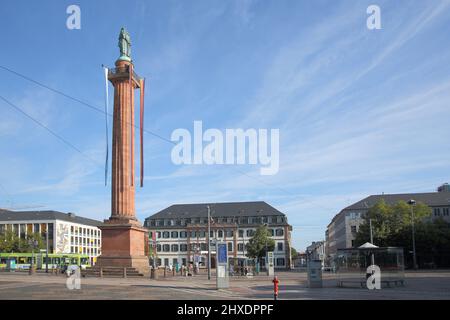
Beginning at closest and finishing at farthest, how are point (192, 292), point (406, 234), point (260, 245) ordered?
point (192, 292) → point (406, 234) → point (260, 245)

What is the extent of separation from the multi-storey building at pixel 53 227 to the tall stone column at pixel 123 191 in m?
77.2

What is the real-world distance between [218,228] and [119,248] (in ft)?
226

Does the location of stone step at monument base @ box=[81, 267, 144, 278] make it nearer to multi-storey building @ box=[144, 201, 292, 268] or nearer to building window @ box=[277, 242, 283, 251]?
multi-storey building @ box=[144, 201, 292, 268]

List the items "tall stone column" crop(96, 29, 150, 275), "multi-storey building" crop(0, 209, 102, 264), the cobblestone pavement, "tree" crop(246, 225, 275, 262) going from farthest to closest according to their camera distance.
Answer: "multi-storey building" crop(0, 209, 102, 264)
"tree" crop(246, 225, 275, 262)
"tall stone column" crop(96, 29, 150, 275)
the cobblestone pavement

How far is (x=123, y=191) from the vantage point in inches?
Result: 1859

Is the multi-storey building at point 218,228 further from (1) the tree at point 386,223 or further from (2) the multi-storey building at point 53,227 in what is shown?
(1) the tree at point 386,223

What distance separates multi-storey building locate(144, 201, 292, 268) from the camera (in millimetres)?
112312

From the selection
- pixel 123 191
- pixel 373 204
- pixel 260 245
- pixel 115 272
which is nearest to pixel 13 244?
pixel 260 245

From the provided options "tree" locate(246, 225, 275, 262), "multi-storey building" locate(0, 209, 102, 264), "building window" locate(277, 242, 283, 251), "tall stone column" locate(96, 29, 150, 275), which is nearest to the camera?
"tall stone column" locate(96, 29, 150, 275)

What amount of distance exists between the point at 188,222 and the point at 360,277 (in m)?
86.0

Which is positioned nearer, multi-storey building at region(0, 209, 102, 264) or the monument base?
the monument base

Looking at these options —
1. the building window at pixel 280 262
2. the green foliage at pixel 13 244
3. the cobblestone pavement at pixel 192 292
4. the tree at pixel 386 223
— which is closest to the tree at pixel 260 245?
the tree at pixel 386 223

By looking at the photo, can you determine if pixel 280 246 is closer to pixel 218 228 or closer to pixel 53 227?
pixel 218 228

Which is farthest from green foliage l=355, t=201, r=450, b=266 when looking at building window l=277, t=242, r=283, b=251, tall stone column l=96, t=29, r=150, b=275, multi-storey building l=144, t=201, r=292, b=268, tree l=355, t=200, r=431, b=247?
tall stone column l=96, t=29, r=150, b=275
